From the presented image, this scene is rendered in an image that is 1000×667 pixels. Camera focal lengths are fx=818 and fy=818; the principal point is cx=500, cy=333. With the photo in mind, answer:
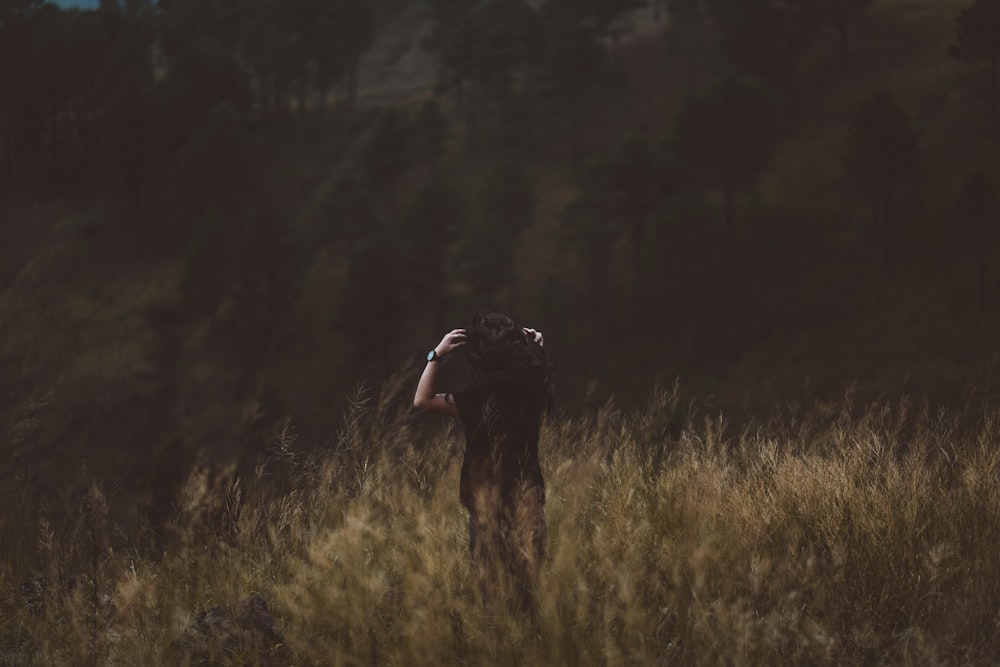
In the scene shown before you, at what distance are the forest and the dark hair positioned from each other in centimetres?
1718

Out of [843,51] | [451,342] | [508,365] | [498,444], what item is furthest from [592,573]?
[843,51]

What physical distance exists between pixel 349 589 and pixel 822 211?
136ft

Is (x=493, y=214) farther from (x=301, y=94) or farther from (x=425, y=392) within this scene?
(x=301, y=94)

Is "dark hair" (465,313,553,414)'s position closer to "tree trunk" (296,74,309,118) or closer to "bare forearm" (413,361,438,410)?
"bare forearm" (413,361,438,410)

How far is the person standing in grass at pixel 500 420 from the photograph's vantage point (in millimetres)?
2990

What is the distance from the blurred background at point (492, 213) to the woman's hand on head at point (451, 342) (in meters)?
14.9

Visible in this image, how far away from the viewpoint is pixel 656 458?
4426mm

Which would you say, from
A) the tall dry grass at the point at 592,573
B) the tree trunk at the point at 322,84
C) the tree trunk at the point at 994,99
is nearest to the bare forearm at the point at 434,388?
the tall dry grass at the point at 592,573

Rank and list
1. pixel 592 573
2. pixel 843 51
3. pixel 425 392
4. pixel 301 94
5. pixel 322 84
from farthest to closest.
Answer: pixel 301 94
pixel 322 84
pixel 843 51
pixel 425 392
pixel 592 573

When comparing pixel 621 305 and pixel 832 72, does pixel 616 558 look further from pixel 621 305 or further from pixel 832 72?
pixel 832 72

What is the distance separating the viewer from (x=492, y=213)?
39.3 m

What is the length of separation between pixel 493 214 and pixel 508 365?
3603 centimetres

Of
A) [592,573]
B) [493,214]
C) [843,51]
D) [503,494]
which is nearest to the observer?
[592,573]

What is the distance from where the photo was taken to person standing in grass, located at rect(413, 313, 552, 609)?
299 cm
